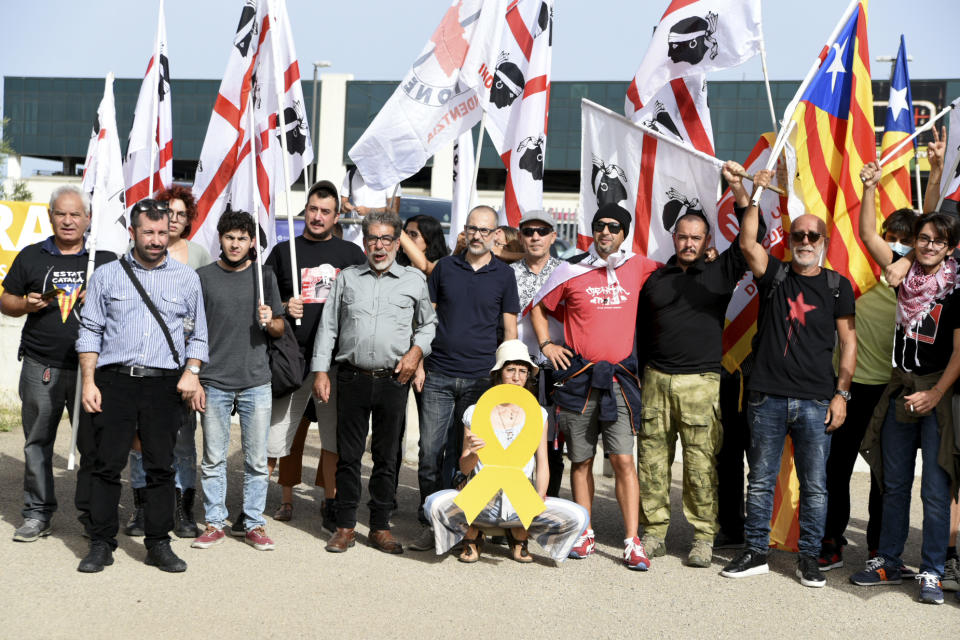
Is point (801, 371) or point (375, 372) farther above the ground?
point (801, 371)

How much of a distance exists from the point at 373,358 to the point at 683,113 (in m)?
3.04

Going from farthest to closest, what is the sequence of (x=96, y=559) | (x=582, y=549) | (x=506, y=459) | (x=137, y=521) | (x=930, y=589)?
1. (x=137, y=521)
2. (x=582, y=549)
3. (x=506, y=459)
4. (x=930, y=589)
5. (x=96, y=559)

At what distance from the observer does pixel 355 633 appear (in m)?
4.71

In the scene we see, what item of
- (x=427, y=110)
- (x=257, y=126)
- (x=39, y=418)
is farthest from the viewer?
(x=427, y=110)

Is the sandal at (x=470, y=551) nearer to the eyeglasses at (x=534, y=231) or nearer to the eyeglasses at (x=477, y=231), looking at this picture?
the eyeglasses at (x=477, y=231)

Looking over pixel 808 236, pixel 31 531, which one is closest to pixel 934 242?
pixel 808 236

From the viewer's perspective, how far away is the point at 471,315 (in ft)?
21.0

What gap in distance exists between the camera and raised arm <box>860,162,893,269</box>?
5.97 metres

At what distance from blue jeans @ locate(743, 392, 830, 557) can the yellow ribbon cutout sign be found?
1330 mm

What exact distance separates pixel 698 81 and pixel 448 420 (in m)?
3.11

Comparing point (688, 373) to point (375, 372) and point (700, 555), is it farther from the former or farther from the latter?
point (375, 372)

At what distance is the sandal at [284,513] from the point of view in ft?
22.7

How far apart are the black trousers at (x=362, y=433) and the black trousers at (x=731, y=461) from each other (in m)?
2.24

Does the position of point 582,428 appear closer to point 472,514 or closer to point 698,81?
point 472,514
